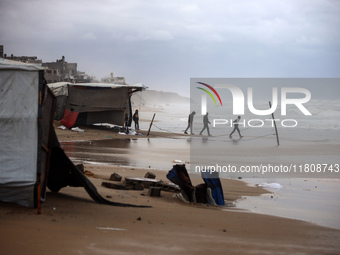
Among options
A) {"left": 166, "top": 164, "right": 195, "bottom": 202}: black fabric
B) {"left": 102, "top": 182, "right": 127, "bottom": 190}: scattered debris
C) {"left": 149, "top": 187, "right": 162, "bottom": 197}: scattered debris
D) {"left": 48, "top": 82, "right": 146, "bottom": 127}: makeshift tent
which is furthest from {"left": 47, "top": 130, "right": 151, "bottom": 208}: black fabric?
{"left": 48, "top": 82, "right": 146, "bottom": 127}: makeshift tent

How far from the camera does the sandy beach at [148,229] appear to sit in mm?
5285

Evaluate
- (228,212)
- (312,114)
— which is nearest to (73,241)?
(228,212)

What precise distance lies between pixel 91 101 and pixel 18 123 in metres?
20.8

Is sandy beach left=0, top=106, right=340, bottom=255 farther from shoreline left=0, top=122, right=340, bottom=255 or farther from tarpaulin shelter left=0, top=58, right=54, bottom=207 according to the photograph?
tarpaulin shelter left=0, top=58, right=54, bottom=207

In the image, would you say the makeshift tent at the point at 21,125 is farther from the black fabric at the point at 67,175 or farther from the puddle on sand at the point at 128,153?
the puddle on sand at the point at 128,153

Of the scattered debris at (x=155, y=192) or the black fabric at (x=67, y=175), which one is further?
the scattered debris at (x=155, y=192)

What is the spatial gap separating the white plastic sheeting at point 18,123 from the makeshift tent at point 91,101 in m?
20.1

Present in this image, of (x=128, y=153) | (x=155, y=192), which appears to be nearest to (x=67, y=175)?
(x=155, y=192)

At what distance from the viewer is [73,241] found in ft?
17.5

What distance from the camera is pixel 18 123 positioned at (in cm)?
620

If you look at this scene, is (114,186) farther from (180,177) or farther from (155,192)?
(180,177)

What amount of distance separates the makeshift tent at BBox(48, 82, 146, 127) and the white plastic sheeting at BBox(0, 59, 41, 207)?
20.1 meters

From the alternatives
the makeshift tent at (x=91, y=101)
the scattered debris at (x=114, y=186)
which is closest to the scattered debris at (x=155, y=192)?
the scattered debris at (x=114, y=186)

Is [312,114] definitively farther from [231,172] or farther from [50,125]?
[50,125]
